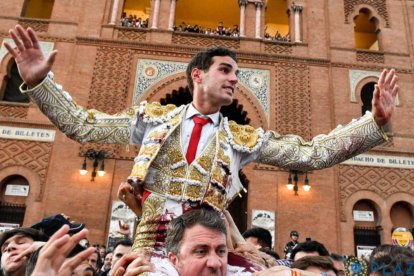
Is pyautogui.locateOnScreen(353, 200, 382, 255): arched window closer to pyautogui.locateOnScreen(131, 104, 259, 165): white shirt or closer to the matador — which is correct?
the matador

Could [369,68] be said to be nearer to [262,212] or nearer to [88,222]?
[262,212]

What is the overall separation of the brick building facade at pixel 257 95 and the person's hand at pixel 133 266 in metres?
8.87

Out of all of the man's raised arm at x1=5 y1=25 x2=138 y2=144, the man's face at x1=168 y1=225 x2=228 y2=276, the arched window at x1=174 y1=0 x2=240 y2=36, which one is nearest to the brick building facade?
the arched window at x1=174 y1=0 x2=240 y2=36

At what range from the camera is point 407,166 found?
11.6 metres

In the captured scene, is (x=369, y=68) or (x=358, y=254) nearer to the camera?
(x=358, y=254)

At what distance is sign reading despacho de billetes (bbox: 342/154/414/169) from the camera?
11594 millimetres

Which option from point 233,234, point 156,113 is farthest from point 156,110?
point 233,234

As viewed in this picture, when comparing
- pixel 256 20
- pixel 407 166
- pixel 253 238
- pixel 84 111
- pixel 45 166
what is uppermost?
pixel 256 20

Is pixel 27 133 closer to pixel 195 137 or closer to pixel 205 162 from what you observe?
pixel 195 137

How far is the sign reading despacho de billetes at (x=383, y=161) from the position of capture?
456 inches

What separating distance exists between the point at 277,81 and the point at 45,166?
737 centimetres

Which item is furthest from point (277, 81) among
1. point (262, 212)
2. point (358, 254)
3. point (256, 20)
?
point (358, 254)

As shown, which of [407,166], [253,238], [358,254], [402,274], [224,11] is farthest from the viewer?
[224,11]

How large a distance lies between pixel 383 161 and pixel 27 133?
10532 millimetres
